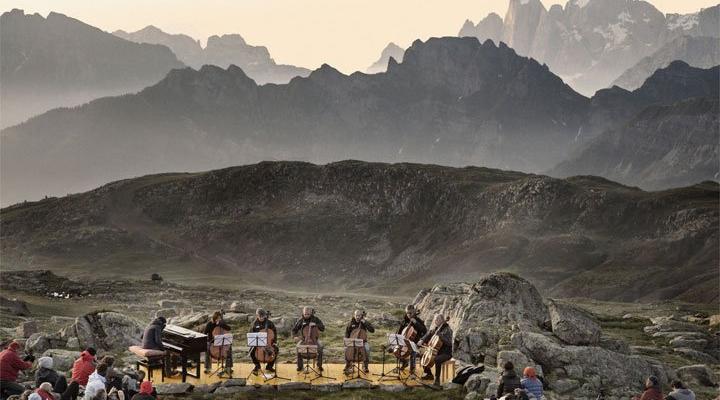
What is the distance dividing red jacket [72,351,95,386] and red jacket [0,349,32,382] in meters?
2.28

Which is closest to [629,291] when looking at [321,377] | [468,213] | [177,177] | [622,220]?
[622,220]

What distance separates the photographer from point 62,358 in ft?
99.1

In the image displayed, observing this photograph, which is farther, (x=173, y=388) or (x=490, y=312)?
(x=490, y=312)

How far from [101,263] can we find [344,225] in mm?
48373

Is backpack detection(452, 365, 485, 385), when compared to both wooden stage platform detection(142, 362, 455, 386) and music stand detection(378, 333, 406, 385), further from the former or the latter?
music stand detection(378, 333, 406, 385)

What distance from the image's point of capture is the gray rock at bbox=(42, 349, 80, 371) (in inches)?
1174

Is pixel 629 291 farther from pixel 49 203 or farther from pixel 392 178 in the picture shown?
pixel 49 203

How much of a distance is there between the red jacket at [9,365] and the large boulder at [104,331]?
1021 centimetres

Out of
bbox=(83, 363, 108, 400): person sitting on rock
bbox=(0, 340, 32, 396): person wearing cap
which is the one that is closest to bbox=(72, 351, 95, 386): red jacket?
bbox=(83, 363, 108, 400): person sitting on rock

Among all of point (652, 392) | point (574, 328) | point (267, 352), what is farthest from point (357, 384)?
point (574, 328)

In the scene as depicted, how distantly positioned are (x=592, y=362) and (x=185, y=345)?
57.1 feet

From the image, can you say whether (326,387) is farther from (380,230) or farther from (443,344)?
(380,230)

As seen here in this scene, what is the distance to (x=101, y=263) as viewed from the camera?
133m

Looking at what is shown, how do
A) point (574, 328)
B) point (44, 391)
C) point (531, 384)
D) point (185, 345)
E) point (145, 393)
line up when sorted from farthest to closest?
point (574, 328), point (185, 345), point (531, 384), point (145, 393), point (44, 391)
